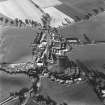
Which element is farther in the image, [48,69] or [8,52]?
[8,52]

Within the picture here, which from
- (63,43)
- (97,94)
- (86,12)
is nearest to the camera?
(97,94)

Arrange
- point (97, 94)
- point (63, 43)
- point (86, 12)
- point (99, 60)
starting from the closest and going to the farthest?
1. point (97, 94)
2. point (99, 60)
3. point (63, 43)
4. point (86, 12)

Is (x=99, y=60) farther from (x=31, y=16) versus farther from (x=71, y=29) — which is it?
(x=31, y=16)

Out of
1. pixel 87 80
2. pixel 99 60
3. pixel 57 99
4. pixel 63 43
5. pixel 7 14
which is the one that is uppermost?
pixel 7 14

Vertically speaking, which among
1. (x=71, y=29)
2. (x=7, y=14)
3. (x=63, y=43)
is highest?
(x=7, y=14)

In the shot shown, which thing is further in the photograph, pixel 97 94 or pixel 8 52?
pixel 8 52

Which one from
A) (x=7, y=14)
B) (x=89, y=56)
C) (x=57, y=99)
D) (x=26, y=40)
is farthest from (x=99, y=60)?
(x=7, y=14)

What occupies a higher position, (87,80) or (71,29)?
(71,29)

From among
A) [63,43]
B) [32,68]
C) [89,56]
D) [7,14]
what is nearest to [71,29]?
[63,43]

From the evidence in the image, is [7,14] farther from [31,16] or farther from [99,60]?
[99,60]
